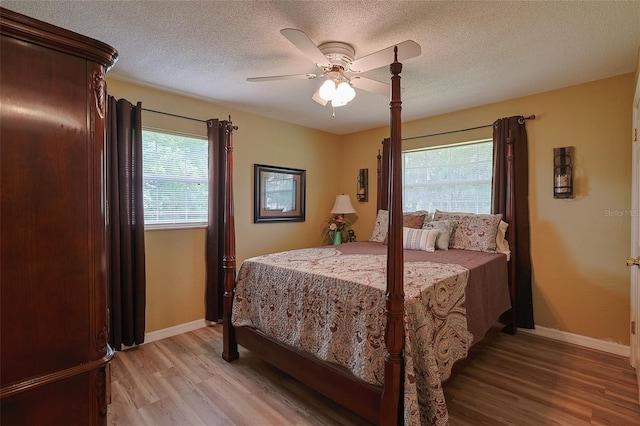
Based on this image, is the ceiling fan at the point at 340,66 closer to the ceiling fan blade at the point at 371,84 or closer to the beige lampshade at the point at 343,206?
the ceiling fan blade at the point at 371,84

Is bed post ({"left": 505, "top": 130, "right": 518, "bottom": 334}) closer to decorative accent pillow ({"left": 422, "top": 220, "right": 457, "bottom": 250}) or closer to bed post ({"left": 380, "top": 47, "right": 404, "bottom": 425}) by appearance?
decorative accent pillow ({"left": 422, "top": 220, "right": 457, "bottom": 250})

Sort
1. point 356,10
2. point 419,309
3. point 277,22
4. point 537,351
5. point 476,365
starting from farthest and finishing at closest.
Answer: point 537,351 → point 476,365 → point 277,22 → point 356,10 → point 419,309

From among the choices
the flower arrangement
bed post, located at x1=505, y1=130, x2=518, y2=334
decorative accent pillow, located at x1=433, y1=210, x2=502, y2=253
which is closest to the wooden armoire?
decorative accent pillow, located at x1=433, y1=210, x2=502, y2=253

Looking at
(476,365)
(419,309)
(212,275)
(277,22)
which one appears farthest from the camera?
(212,275)

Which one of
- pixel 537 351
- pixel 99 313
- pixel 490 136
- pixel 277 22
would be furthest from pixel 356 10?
pixel 537 351

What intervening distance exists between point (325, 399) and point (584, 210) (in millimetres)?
2872

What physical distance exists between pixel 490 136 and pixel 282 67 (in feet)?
7.93

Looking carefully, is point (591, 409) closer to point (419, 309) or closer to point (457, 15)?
point (419, 309)

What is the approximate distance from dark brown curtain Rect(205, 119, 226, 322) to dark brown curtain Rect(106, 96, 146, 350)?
682 millimetres

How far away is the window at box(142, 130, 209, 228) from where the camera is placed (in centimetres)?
307

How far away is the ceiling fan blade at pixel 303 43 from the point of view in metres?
1.63

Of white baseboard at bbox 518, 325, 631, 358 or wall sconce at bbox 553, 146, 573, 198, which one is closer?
white baseboard at bbox 518, 325, 631, 358

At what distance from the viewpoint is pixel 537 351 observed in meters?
2.77

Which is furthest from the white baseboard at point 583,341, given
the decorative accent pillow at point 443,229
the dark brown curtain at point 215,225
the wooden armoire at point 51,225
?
the wooden armoire at point 51,225
